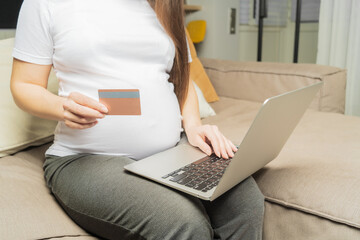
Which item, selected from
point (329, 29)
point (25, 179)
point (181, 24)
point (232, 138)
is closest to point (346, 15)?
point (329, 29)

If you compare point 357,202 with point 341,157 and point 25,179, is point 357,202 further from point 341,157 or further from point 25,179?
point 25,179

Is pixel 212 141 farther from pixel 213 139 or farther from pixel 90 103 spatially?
pixel 90 103

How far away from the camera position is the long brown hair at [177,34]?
85 centimetres

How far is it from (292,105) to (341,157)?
1.24ft

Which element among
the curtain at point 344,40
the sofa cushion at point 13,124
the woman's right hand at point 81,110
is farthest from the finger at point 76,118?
the curtain at point 344,40

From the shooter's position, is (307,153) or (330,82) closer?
(307,153)

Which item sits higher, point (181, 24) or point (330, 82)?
point (181, 24)

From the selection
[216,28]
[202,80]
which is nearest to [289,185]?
[202,80]

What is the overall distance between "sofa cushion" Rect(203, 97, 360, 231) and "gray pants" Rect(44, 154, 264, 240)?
0.15 meters

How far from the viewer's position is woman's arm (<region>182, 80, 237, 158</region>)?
0.74 metres

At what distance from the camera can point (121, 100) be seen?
1.90 ft

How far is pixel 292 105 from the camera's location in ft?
2.06

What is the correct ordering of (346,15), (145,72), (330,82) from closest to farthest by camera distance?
(145,72) → (330,82) → (346,15)

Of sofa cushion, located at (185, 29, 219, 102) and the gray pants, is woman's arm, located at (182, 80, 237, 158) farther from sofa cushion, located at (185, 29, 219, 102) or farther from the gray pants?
sofa cushion, located at (185, 29, 219, 102)
